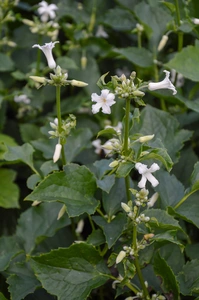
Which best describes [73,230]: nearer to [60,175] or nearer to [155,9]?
[60,175]

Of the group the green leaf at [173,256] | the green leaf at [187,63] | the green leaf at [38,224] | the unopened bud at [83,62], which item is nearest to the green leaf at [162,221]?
the green leaf at [173,256]

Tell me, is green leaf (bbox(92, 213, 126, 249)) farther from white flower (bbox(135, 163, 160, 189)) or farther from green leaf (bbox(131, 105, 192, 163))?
green leaf (bbox(131, 105, 192, 163))

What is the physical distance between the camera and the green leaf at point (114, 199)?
4.94 ft

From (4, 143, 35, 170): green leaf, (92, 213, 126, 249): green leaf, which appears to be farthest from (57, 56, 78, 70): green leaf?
(92, 213, 126, 249): green leaf

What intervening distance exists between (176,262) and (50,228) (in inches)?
16.5

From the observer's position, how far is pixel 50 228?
5.45 feet

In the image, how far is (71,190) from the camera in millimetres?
1431

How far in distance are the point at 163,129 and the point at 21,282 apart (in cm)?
72

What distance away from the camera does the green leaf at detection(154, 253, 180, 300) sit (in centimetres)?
139

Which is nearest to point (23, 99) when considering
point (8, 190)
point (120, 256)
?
point (8, 190)

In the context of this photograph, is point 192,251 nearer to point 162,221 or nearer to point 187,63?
point 162,221

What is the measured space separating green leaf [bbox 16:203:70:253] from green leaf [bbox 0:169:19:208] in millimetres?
193

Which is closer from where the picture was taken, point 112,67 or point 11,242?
point 11,242

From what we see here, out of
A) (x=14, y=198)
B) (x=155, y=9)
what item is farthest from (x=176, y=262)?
(x=155, y=9)
